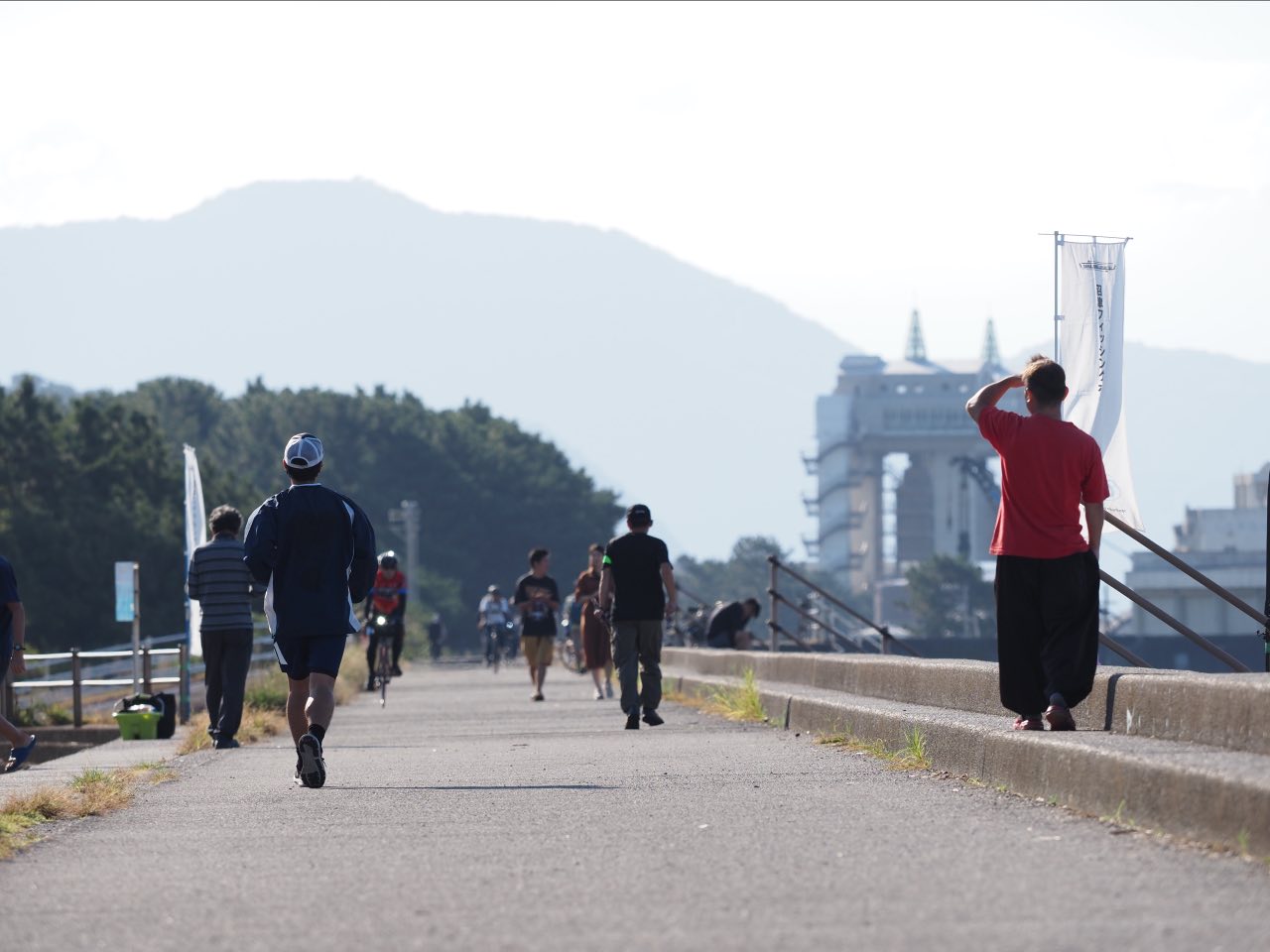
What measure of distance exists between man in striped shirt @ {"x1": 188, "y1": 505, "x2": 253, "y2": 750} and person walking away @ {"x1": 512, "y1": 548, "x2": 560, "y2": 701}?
8310 millimetres

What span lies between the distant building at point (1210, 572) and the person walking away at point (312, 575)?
87.9m

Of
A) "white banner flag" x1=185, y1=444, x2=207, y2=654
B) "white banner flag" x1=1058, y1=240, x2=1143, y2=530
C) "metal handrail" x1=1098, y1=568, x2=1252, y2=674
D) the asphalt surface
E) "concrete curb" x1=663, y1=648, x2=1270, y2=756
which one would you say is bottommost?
the asphalt surface

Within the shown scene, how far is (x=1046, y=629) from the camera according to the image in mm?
9367

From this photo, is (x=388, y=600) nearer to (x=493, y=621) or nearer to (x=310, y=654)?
(x=310, y=654)

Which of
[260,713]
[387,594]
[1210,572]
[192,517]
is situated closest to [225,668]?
[260,713]

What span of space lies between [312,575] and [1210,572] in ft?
495

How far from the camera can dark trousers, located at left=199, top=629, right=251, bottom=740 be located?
1548 cm

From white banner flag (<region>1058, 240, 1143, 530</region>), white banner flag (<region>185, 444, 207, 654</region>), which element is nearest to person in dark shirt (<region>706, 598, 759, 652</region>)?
white banner flag (<region>185, 444, 207, 654</region>)

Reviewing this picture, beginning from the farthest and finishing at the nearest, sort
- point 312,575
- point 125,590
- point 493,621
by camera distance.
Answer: point 493,621
point 125,590
point 312,575

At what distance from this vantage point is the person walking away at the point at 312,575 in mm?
11086

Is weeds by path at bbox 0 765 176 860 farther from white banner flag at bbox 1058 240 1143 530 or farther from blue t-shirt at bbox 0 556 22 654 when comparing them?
white banner flag at bbox 1058 240 1143 530

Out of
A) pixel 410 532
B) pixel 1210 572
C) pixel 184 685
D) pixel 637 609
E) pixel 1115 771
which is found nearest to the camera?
pixel 1115 771

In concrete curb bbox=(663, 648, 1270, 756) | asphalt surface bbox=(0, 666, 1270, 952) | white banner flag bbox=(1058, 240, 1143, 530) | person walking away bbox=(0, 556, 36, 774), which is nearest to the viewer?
asphalt surface bbox=(0, 666, 1270, 952)

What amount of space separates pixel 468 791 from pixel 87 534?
198ft
